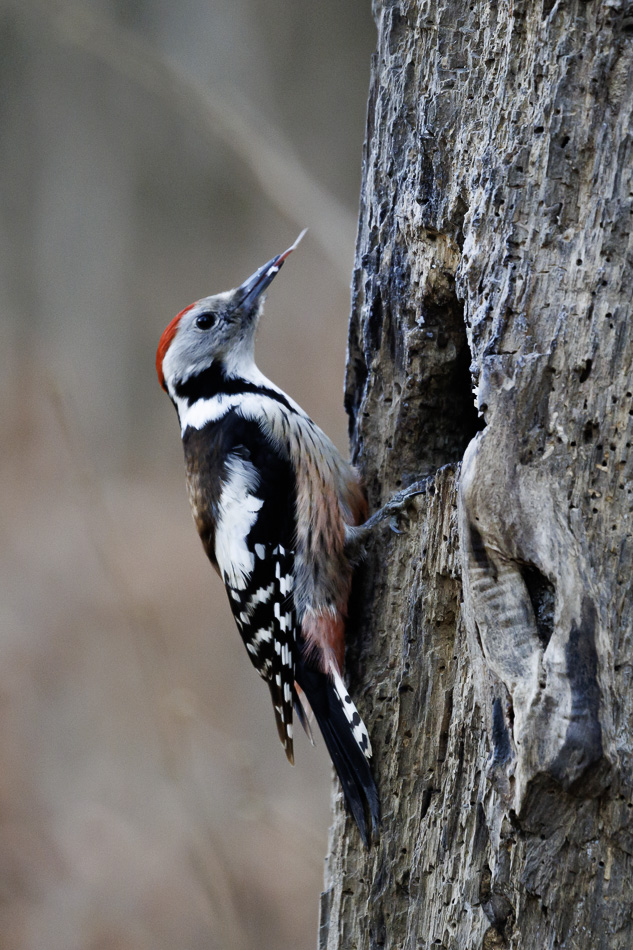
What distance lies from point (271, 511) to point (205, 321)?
2.34ft

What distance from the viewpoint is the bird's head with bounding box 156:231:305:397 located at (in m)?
2.58

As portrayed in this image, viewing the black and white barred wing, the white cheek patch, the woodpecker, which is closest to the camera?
the woodpecker

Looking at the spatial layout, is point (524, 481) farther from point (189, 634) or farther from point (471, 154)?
point (189, 634)

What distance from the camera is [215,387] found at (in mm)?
2564

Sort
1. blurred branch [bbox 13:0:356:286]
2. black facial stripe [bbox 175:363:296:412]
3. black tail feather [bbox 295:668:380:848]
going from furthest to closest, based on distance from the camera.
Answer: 1. blurred branch [bbox 13:0:356:286]
2. black facial stripe [bbox 175:363:296:412]
3. black tail feather [bbox 295:668:380:848]

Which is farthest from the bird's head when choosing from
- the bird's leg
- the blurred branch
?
the bird's leg

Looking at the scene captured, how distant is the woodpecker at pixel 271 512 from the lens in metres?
2.00

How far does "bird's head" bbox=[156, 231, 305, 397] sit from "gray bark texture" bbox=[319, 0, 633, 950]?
2.71ft

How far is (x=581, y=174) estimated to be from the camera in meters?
1.40

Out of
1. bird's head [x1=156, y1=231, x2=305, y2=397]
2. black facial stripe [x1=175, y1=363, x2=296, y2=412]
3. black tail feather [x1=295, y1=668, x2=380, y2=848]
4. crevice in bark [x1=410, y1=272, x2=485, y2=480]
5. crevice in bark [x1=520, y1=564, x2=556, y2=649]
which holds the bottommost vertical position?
black tail feather [x1=295, y1=668, x2=380, y2=848]

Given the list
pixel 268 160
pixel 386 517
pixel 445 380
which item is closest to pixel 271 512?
pixel 386 517

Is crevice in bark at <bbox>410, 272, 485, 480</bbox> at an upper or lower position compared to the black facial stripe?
lower

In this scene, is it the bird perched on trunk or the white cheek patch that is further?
the white cheek patch

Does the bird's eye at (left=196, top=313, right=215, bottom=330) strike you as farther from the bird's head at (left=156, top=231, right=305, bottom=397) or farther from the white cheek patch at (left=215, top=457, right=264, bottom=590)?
the white cheek patch at (left=215, top=457, right=264, bottom=590)
